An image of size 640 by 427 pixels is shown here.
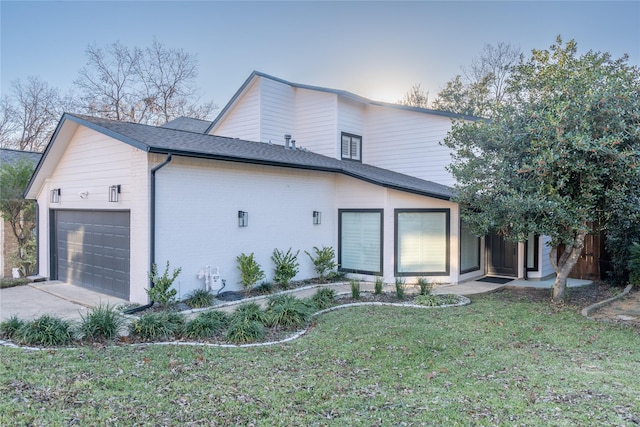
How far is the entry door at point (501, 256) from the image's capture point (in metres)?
13.1

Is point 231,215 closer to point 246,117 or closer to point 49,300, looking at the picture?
point 49,300

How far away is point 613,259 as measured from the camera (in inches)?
453

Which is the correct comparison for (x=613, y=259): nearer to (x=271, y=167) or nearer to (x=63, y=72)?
(x=271, y=167)

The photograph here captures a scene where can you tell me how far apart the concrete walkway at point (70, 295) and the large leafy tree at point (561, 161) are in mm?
2335

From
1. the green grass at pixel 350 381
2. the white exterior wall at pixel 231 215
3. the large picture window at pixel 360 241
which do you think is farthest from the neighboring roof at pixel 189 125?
the green grass at pixel 350 381

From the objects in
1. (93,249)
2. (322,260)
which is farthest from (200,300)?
(322,260)

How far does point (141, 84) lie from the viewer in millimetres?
30000

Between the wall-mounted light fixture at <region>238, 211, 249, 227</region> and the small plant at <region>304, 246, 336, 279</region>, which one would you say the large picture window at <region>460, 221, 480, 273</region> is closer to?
the small plant at <region>304, 246, 336, 279</region>

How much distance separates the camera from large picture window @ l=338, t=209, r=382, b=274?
1223cm

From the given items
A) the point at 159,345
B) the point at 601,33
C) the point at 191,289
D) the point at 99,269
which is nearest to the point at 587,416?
the point at 159,345

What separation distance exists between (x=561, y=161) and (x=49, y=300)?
1122cm

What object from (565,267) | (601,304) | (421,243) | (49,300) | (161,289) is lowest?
(49,300)

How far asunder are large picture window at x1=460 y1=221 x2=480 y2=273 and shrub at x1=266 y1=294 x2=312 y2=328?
6.36m

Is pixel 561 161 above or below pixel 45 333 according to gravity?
above
